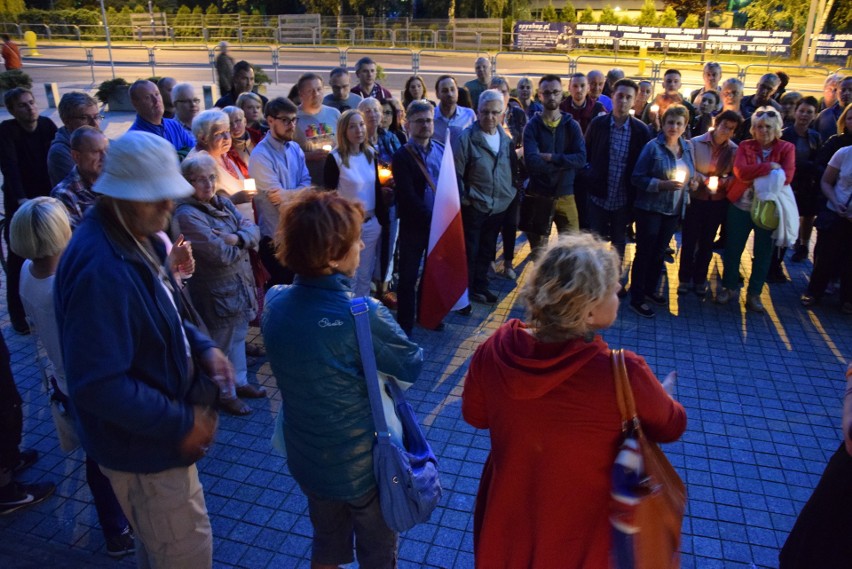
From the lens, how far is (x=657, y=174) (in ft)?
19.0

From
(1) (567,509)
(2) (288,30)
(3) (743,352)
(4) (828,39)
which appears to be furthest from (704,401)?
(2) (288,30)

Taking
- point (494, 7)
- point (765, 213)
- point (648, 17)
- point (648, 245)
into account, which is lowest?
point (648, 245)

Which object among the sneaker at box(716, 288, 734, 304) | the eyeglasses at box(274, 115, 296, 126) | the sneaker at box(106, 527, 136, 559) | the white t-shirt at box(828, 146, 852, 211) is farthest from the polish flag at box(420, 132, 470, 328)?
the white t-shirt at box(828, 146, 852, 211)

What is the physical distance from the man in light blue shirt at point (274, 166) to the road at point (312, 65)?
16.7 metres

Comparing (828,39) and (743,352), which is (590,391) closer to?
(743,352)

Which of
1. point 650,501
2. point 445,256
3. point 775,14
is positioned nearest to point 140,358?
point 650,501

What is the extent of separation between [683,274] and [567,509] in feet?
17.2

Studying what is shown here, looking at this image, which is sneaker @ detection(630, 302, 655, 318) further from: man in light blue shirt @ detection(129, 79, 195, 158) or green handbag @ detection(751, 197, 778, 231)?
man in light blue shirt @ detection(129, 79, 195, 158)

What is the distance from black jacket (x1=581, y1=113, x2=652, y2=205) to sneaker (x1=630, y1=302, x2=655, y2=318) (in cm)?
102

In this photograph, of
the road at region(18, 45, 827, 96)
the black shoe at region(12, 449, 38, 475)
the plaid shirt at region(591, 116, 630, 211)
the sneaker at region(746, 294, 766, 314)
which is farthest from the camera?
the road at region(18, 45, 827, 96)

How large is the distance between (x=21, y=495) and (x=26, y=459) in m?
0.44

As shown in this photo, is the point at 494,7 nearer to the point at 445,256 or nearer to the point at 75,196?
the point at 445,256

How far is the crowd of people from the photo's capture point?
6.52 ft

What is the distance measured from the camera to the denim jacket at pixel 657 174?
227 inches
